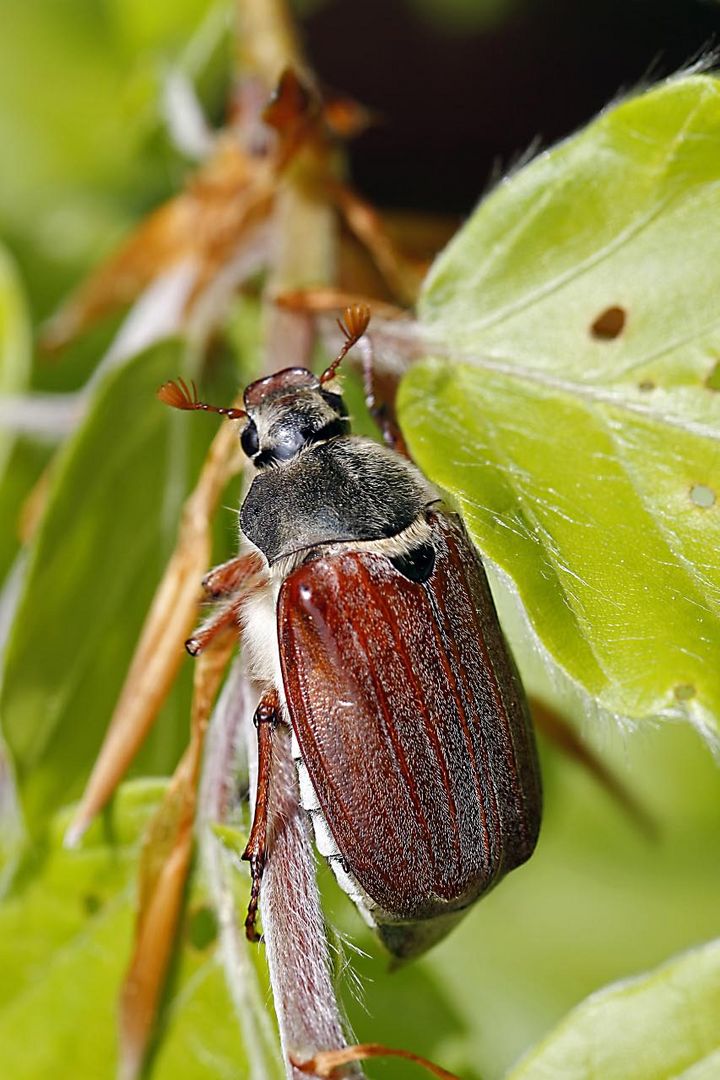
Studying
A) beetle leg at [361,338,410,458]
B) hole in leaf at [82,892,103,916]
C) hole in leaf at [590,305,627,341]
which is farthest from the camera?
beetle leg at [361,338,410,458]

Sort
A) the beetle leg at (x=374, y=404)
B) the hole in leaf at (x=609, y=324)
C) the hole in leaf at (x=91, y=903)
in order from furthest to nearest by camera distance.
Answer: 1. the beetle leg at (x=374, y=404)
2. the hole in leaf at (x=91, y=903)
3. the hole in leaf at (x=609, y=324)

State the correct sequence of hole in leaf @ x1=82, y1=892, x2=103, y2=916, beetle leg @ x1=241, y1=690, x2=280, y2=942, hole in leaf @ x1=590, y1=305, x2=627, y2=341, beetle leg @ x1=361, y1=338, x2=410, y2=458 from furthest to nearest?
1. beetle leg @ x1=361, y1=338, x2=410, y2=458
2. hole in leaf @ x1=82, y1=892, x2=103, y2=916
3. hole in leaf @ x1=590, y1=305, x2=627, y2=341
4. beetle leg @ x1=241, y1=690, x2=280, y2=942

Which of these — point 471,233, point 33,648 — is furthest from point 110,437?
point 471,233

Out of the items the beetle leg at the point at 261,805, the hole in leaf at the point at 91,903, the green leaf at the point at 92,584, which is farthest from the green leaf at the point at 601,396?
the hole in leaf at the point at 91,903

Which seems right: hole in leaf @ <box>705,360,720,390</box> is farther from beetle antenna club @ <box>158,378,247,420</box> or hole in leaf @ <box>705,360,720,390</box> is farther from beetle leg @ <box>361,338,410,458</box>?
beetle antenna club @ <box>158,378,247,420</box>

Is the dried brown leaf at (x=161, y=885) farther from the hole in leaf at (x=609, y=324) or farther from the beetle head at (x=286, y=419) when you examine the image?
the hole in leaf at (x=609, y=324)

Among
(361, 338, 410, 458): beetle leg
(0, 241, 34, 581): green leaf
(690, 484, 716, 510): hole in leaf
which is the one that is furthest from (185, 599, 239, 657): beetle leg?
(0, 241, 34, 581): green leaf

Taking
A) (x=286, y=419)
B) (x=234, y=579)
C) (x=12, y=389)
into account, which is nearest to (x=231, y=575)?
(x=234, y=579)
